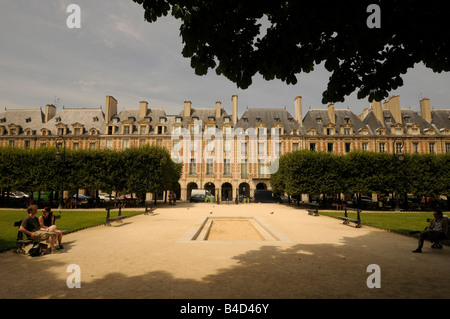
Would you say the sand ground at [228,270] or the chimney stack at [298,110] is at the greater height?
the chimney stack at [298,110]

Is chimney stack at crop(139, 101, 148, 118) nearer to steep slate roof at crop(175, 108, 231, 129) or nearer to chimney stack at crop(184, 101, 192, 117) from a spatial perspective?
steep slate roof at crop(175, 108, 231, 129)

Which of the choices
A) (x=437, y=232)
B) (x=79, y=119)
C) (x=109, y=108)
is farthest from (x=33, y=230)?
(x=79, y=119)

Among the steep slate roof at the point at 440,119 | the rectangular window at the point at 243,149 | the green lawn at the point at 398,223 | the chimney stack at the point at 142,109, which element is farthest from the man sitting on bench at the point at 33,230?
the steep slate roof at the point at 440,119

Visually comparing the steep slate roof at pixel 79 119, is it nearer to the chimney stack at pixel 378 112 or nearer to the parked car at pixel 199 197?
the parked car at pixel 199 197

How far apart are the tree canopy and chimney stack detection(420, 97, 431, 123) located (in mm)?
48340

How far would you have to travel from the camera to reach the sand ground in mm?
4578

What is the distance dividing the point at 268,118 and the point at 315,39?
40388mm

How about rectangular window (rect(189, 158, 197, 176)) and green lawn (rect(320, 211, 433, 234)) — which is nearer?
green lawn (rect(320, 211, 433, 234))

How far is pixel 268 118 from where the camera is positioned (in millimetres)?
44375

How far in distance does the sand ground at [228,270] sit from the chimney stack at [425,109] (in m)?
44.6

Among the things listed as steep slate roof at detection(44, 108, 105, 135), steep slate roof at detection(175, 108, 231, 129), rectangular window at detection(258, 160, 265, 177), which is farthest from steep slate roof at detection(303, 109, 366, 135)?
steep slate roof at detection(44, 108, 105, 135)

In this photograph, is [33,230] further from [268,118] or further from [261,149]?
[268,118]

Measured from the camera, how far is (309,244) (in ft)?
28.7

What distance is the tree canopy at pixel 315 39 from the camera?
4125 millimetres
